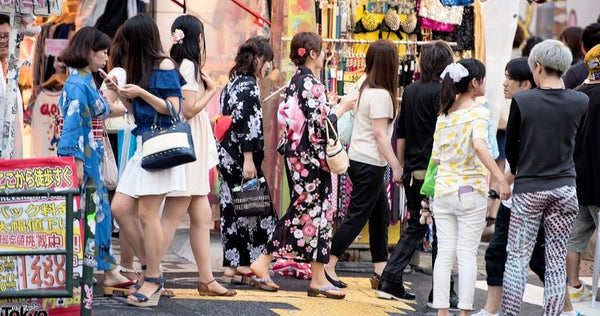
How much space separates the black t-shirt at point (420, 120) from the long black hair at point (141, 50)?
85.9 inches

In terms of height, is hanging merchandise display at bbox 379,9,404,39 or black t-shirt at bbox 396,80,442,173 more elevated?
hanging merchandise display at bbox 379,9,404,39

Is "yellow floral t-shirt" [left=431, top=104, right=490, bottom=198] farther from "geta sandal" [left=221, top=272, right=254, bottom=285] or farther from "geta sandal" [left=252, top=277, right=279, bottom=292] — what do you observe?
"geta sandal" [left=221, top=272, right=254, bottom=285]

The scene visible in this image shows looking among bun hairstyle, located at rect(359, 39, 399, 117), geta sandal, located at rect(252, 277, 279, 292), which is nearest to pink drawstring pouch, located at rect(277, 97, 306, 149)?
bun hairstyle, located at rect(359, 39, 399, 117)

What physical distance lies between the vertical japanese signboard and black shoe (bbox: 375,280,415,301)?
3165 millimetres

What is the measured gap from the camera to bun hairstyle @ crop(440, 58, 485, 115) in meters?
7.36

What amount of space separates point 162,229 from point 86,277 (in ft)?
5.03

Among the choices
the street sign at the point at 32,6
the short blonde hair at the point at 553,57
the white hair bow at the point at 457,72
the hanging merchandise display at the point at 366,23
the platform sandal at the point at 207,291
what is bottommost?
the platform sandal at the point at 207,291

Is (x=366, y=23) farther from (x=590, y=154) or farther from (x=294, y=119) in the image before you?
(x=590, y=154)

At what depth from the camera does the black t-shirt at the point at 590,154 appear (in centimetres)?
897

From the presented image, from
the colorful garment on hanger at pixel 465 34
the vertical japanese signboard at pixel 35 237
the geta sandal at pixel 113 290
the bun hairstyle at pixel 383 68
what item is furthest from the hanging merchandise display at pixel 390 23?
the vertical japanese signboard at pixel 35 237

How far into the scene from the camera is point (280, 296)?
322 inches

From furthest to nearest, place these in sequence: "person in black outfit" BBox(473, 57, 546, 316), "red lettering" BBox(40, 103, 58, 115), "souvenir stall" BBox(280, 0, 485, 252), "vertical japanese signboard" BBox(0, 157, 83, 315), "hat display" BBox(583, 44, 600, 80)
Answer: "red lettering" BBox(40, 103, 58, 115), "souvenir stall" BBox(280, 0, 485, 252), "hat display" BBox(583, 44, 600, 80), "person in black outfit" BBox(473, 57, 546, 316), "vertical japanese signboard" BBox(0, 157, 83, 315)

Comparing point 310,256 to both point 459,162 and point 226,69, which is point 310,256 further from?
point 226,69

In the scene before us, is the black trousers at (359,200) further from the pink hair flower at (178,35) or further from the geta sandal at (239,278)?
the pink hair flower at (178,35)
